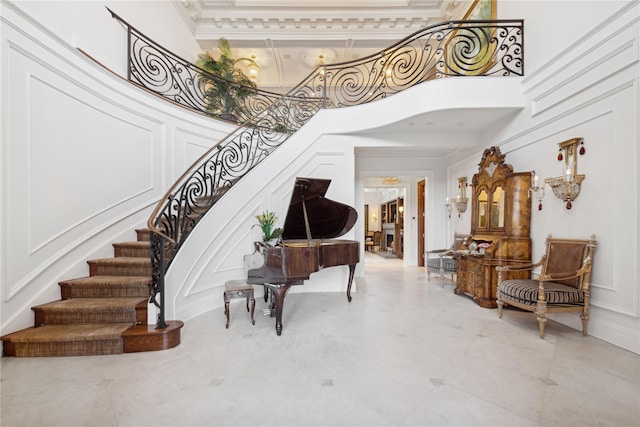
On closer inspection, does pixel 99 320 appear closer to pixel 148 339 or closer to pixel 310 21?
pixel 148 339

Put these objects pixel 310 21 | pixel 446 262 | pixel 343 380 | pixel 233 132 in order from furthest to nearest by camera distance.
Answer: pixel 310 21 → pixel 446 262 → pixel 233 132 → pixel 343 380

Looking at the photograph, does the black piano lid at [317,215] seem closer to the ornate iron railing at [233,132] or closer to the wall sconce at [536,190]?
the ornate iron railing at [233,132]

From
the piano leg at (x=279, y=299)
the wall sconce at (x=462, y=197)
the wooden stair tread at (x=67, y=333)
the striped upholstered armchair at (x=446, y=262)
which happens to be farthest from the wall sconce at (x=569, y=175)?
the wooden stair tread at (x=67, y=333)

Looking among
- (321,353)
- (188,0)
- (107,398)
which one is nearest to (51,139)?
(107,398)

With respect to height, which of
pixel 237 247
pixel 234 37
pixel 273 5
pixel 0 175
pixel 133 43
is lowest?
pixel 237 247

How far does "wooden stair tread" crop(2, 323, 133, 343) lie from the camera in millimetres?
2578

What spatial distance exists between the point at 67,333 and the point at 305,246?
100 inches

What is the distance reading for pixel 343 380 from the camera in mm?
2201

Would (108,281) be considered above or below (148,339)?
above

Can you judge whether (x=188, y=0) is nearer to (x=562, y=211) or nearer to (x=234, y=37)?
(x=234, y=37)

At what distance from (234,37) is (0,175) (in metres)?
6.45

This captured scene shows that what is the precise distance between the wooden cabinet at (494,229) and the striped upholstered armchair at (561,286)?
625mm

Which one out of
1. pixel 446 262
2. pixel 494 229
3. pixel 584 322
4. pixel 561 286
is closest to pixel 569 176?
pixel 561 286

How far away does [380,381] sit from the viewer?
218 centimetres
